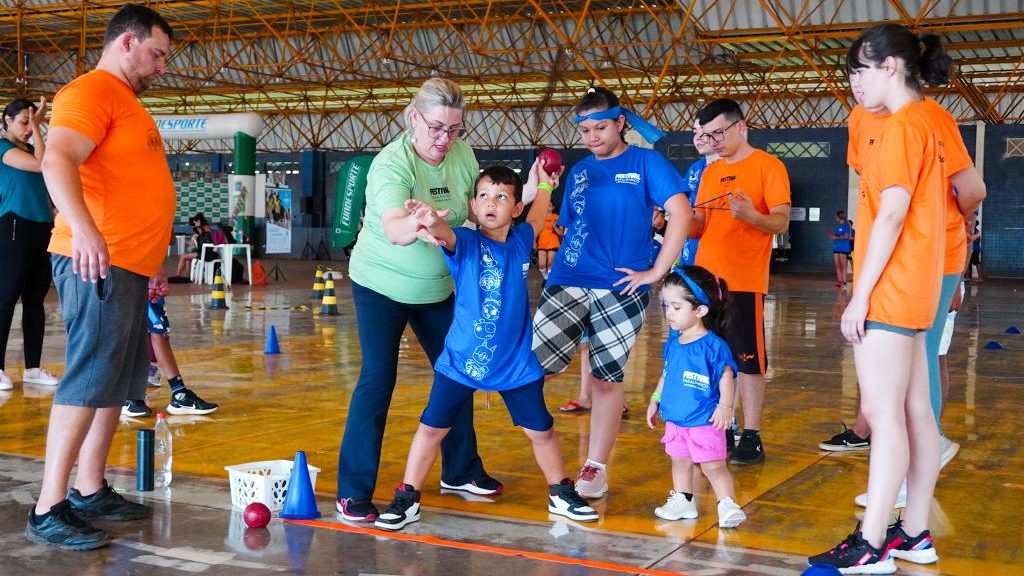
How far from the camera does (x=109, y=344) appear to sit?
4.06 m

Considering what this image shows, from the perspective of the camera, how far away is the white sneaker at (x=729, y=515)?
4422 millimetres

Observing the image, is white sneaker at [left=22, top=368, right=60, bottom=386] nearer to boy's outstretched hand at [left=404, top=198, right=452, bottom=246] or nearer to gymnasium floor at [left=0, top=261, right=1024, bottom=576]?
gymnasium floor at [left=0, top=261, right=1024, bottom=576]

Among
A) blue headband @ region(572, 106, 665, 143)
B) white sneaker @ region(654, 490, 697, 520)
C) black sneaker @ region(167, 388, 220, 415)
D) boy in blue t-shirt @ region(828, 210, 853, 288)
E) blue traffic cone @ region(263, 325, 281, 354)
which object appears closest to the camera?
white sneaker @ region(654, 490, 697, 520)

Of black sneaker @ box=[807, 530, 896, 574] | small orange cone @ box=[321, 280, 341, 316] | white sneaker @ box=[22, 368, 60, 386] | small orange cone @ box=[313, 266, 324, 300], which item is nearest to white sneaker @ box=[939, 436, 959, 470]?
black sneaker @ box=[807, 530, 896, 574]

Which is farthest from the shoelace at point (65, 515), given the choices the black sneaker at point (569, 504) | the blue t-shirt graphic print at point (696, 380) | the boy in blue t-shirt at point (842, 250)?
the boy in blue t-shirt at point (842, 250)

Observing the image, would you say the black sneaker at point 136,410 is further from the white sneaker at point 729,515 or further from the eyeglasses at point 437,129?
the white sneaker at point 729,515

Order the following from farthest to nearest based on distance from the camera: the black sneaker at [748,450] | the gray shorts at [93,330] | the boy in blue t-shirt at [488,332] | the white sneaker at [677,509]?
the black sneaker at [748,450], the white sneaker at [677,509], the boy in blue t-shirt at [488,332], the gray shorts at [93,330]

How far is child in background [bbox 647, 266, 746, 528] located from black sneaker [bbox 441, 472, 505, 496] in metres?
0.75

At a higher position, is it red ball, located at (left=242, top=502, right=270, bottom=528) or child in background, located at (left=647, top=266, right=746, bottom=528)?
child in background, located at (left=647, top=266, right=746, bottom=528)

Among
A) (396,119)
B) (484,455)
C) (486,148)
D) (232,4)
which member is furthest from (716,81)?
(484,455)

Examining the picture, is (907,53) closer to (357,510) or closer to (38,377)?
(357,510)

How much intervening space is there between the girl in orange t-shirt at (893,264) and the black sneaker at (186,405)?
4.29 m

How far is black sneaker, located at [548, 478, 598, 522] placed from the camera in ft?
14.6

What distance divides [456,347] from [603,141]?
3.94 ft
